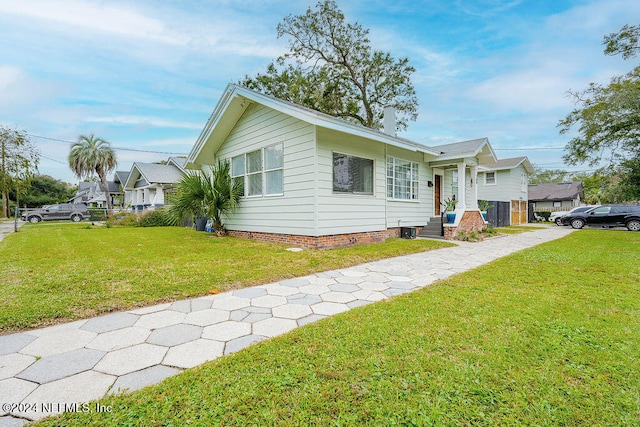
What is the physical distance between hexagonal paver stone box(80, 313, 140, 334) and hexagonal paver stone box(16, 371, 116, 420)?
846 millimetres

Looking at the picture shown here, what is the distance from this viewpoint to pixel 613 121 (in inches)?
526

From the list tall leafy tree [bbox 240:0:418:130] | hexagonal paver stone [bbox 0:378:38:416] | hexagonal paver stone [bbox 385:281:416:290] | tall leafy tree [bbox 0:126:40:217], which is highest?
tall leafy tree [bbox 240:0:418:130]

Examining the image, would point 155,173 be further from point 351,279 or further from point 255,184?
point 351,279

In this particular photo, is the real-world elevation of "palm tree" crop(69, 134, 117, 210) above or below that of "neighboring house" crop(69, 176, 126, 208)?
above

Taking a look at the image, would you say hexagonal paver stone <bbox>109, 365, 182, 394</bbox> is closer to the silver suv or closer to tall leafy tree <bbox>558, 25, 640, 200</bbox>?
tall leafy tree <bbox>558, 25, 640, 200</bbox>

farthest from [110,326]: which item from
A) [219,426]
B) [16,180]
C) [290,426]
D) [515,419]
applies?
[16,180]

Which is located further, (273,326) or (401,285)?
(401,285)

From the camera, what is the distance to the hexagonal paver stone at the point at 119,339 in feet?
7.62

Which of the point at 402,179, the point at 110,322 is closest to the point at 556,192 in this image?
the point at 402,179

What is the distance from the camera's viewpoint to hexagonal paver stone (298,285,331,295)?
12.6 feet

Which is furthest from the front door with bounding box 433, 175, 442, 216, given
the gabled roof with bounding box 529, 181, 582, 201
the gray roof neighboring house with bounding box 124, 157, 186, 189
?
the gabled roof with bounding box 529, 181, 582, 201

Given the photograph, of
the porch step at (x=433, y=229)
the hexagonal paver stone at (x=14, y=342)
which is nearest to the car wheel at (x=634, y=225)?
the porch step at (x=433, y=229)

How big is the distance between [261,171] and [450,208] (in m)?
7.13

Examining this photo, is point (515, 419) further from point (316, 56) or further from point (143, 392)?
point (316, 56)
